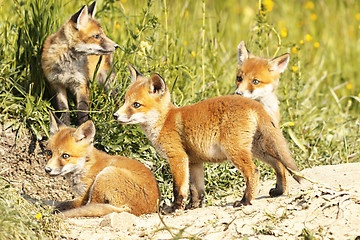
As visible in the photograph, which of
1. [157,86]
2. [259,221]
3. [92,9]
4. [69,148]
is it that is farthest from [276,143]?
[92,9]

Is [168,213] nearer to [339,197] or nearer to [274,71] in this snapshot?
[339,197]

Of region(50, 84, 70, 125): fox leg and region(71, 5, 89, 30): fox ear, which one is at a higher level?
region(71, 5, 89, 30): fox ear

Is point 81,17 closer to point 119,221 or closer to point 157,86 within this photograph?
point 157,86

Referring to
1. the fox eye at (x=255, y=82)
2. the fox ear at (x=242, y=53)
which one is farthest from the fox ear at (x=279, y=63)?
the fox ear at (x=242, y=53)

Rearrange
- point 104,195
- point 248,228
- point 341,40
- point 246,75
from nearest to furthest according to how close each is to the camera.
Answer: point 248,228, point 104,195, point 246,75, point 341,40

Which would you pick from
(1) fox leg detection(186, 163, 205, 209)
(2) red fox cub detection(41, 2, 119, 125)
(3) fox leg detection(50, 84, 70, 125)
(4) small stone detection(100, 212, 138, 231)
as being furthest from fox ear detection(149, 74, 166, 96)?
(4) small stone detection(100, 212, 138, 231)

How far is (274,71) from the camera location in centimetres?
636

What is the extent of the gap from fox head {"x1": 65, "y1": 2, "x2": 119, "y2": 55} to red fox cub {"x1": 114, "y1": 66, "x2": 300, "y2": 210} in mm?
703

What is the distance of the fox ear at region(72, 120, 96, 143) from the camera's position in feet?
16.8

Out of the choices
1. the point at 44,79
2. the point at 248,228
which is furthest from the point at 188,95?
the point at 248,228

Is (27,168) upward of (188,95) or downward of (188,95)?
downward

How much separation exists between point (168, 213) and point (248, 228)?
3.84ft

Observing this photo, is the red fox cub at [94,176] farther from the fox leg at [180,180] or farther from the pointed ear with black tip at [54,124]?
the fox leg at [180,180]

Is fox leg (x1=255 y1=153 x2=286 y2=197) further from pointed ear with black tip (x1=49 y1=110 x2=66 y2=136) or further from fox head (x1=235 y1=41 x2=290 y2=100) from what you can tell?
pointed ear with black tip (x1=49 y1=110 x2=66 y2=136)
